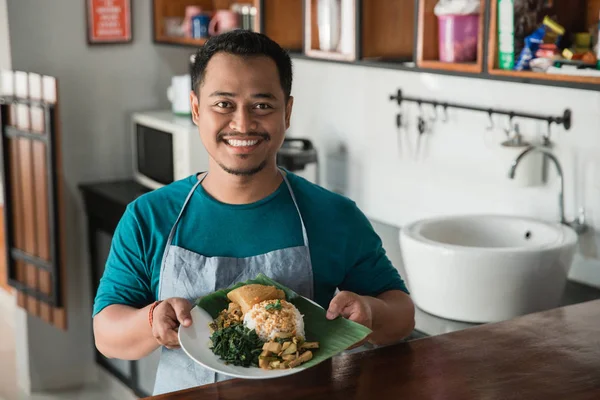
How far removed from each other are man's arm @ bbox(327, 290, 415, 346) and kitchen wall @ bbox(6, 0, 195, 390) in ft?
8.56

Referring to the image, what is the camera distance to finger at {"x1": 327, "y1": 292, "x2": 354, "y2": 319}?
145 cm

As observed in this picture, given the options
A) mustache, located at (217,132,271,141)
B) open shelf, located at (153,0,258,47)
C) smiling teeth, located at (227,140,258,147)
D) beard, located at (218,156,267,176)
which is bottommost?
beard, located at (218,156,267,176)

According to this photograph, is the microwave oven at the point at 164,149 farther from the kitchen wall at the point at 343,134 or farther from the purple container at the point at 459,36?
the purple container at the point at 459,36

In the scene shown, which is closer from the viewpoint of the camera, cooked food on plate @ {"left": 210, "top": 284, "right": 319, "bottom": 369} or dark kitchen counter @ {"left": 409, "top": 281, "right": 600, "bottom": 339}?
cooked food on plate @ {"left": 210, "top": 284, "right": 319, "bottom": 369}

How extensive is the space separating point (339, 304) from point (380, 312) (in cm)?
14

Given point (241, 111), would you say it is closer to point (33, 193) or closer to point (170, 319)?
point (170, 319)

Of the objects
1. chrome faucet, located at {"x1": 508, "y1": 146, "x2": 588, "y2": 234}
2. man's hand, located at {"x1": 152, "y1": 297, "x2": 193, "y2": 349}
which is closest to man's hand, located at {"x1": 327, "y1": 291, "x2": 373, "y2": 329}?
man's hand, located at {"x1": 152, "y1": 297, "x2": 193, "y2": 349}

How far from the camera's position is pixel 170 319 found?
1437 millimetres

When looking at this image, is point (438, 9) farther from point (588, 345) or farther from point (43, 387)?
point (43, 387)

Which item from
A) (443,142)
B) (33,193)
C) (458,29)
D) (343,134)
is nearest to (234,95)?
(458,29)

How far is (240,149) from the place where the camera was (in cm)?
153

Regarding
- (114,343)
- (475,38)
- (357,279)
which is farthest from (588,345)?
(475,38)

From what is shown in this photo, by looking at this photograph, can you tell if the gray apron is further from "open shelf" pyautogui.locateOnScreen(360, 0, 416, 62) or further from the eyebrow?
"open shelf" pyautogui.locateOnScreen(360, 0, 416, 62)

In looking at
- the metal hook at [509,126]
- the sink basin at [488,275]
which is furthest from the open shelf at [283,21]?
the sink basin at [488,275]
